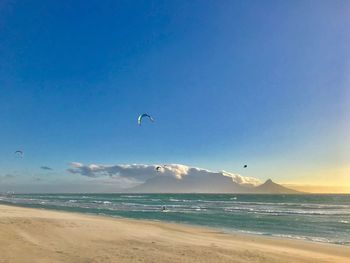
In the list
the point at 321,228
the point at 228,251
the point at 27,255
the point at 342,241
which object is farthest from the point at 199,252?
the point at 321,228

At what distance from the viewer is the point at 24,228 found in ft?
64.4

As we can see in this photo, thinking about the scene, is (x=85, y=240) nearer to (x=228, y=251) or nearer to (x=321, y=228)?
(x=228, y=251)

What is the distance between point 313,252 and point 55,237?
475 inches

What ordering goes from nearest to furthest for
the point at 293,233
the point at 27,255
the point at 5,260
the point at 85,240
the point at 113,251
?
the point at 5,260
the point at 27,255
the point at 113,251
the point at 85,240
the point at 293,233

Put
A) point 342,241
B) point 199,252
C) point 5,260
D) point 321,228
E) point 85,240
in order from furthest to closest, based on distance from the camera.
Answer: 1. point 321,228
2. point 342,241
3. point 85,240
4. point 199,252
5. point 5,260

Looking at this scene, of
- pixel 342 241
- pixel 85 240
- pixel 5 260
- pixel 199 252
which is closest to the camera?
pixel 5 260

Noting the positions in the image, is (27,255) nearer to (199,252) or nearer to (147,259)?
(147,259)

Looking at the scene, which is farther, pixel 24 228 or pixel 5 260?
pixel 24 228

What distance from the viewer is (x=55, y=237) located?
17.3 metres

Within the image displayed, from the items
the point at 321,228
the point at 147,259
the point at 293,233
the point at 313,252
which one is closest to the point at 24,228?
the point at 147,259

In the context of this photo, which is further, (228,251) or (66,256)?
Answer: (228,251)

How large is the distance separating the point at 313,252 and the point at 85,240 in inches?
417

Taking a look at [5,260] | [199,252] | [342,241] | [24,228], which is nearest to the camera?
[5,260]

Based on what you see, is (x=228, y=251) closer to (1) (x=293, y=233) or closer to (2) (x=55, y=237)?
(2) (x=55, y=237)
